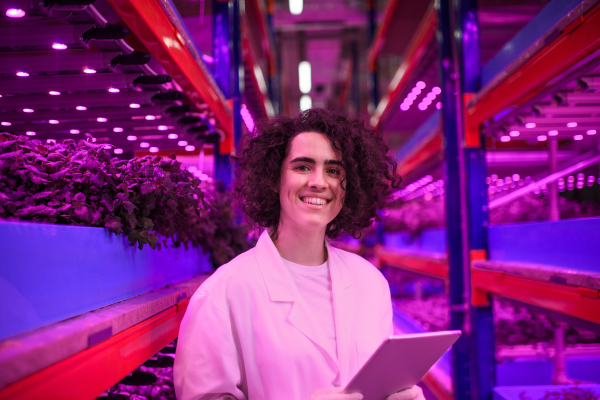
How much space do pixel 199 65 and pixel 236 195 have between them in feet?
3.27

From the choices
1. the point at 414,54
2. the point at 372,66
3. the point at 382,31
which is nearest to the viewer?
the point at 414,54

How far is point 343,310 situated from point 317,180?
0.52 m

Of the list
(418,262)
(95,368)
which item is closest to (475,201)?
(418,262)

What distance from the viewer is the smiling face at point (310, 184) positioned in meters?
1.74

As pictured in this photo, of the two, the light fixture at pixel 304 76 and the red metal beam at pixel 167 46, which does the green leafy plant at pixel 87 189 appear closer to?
the red metal beam at pixel 167 46

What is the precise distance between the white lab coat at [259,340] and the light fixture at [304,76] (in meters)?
10.7

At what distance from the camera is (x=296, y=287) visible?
66.3 inches

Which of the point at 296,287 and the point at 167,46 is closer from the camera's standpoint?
the point at 296,287

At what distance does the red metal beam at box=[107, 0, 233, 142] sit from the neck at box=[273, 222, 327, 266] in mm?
1080

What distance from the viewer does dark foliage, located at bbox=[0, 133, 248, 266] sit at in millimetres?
1384

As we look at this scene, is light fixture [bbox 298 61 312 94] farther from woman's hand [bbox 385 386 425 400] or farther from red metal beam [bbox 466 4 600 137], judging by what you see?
woman's hand [bbox 385 386 425 400]

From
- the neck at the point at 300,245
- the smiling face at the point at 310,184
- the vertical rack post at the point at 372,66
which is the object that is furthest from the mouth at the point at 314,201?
the vertical rack post at the point at 372,66

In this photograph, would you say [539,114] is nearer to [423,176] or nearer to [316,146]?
[316,146]

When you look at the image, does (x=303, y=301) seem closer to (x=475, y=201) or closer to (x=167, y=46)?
(x=167, y=46)
